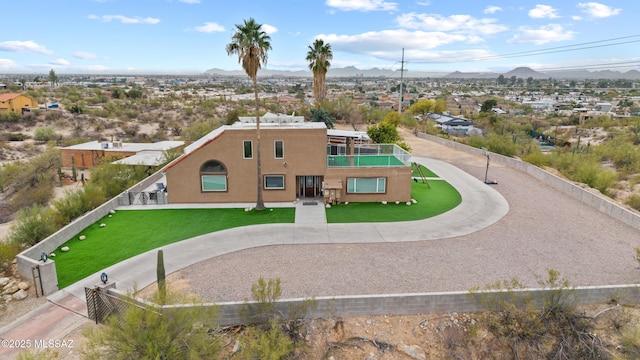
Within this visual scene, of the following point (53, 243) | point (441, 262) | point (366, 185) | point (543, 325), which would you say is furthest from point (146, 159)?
point (543, 325)

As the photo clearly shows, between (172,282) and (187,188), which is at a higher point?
(187,188)

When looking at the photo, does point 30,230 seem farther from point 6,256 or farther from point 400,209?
Result: point 400,209

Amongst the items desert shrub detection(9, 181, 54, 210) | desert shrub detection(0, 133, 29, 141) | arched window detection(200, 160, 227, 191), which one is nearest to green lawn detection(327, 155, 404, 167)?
arched window detection(200, 160, 227, 191)

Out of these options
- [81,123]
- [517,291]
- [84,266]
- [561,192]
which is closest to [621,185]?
[561,192]

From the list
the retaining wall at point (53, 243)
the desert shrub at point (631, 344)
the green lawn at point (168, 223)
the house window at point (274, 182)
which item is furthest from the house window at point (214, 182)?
the desert shrub at point (631, 344)

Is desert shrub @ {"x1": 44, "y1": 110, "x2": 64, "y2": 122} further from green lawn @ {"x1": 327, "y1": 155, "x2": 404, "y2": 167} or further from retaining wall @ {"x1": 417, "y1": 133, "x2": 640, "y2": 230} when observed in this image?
retaining wall @ {"x1": 417, "y1": 133, "x2": 640, "y2": 230}

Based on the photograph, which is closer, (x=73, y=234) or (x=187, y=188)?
(x=73, y=234)

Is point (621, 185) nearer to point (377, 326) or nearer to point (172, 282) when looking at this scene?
point (377, 326)
